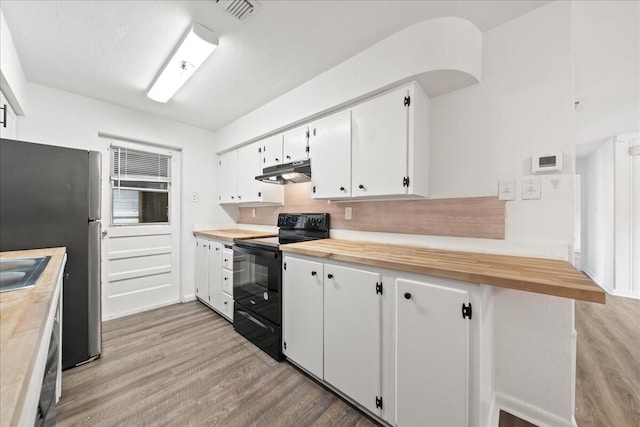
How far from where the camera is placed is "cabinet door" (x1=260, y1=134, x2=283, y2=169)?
278 cm

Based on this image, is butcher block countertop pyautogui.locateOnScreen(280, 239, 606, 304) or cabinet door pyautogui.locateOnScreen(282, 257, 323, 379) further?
cabinet door pyautogui.locateOnScreen(282, 257, 323, 379)

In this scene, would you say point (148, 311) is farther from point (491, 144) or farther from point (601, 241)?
point (601, 241)

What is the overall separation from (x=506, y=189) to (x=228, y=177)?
3287 millimetres

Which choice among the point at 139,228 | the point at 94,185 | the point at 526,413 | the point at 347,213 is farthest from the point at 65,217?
the point at 526,413

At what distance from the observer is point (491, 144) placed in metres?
1.72

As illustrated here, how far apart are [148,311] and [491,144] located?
4049 millimetres

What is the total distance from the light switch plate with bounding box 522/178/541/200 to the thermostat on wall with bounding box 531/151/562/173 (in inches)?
2.5

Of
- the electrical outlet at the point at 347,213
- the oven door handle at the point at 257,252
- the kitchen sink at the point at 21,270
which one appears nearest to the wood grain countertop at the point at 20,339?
the kitchen sink at the point at 21,270

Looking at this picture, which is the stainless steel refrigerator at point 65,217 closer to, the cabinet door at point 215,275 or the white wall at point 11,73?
the white wall at point 11,73

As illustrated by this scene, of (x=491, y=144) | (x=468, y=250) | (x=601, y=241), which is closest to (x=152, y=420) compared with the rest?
(x=468, y=250)

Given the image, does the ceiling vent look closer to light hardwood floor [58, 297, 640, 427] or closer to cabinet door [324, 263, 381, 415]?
cabinet door [324, 263, 381, 415]

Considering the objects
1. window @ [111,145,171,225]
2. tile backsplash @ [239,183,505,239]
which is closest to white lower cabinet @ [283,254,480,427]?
tile backsplash @ [239,183,505,239]

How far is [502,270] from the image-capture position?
119cm

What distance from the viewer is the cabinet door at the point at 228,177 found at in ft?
11.5
